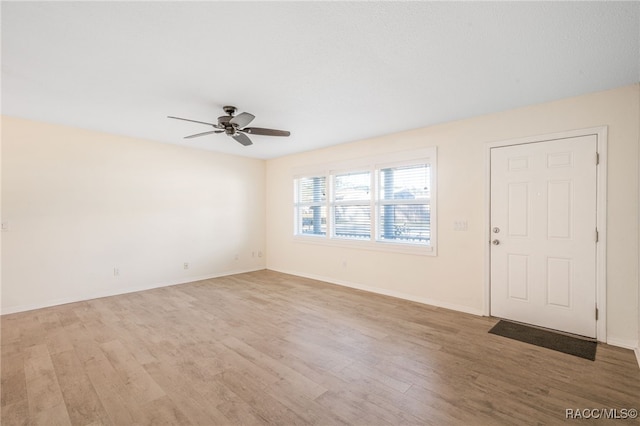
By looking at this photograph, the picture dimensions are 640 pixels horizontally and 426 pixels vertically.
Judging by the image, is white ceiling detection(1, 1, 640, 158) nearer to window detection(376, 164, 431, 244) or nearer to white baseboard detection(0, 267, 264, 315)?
window detection(376, 164, 431, 244)

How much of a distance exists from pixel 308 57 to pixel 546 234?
3.12 meters

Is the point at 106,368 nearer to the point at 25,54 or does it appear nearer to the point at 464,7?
the point at 25,54

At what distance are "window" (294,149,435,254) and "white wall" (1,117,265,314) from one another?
1795 millimetres

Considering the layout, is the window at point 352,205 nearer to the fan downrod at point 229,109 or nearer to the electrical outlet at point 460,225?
the electrical outlet at point 460,225

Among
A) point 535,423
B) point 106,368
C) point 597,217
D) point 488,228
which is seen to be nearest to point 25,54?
point 106,368

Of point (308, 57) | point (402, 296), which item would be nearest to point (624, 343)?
point (402, 296)

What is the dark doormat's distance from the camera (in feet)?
8.40

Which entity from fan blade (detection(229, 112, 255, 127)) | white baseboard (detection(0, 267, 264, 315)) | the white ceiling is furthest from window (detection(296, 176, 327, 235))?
fan blade (detection(229, 112, 255, 127))

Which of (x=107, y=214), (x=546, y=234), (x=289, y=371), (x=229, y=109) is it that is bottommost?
(x=289, y=371)

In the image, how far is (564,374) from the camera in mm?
2197

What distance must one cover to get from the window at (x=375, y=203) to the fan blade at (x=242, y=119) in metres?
2.33

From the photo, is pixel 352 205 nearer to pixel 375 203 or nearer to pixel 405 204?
pixel 375 203

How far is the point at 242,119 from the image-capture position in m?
2.88

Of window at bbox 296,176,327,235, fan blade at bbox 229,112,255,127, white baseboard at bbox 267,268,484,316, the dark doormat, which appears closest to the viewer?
the dark doormat
